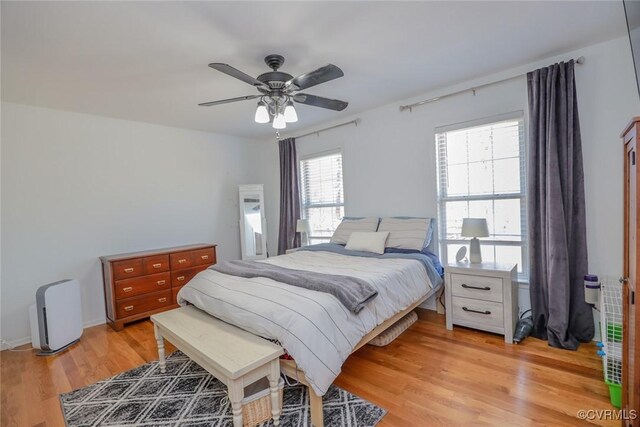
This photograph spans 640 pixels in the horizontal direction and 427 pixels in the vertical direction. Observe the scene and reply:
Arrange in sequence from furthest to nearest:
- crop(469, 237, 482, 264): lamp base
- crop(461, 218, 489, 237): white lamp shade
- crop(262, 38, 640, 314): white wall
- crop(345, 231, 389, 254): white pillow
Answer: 1. crop(345, 231, 389, 254): white pillow
2. crop(469, 237, 482, 264): lamp base
3. crop(461, 218, 489, 237): white lamp shade
4. crop(262, 38, 640, 314): white wall

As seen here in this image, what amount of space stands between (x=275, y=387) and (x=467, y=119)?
3030 mm

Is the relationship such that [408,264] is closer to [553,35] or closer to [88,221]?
[553,35]

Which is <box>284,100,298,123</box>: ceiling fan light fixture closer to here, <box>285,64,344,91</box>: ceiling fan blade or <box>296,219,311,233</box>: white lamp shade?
<box>285,64,344,91</box>: ceiling fan blade

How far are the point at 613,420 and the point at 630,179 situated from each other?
1376 mm

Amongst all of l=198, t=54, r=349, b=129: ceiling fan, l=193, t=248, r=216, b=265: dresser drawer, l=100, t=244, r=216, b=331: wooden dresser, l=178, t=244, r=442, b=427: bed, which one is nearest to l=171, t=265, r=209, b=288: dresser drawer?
l=100, t=244, r=216, b=331: wooden dresser

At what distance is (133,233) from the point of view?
389 centimetres

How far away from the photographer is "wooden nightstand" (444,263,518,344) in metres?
2.59

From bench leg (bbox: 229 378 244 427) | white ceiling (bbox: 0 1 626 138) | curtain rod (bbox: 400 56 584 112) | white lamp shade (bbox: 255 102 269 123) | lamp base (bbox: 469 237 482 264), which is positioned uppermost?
white ceiling (bbox: 0 1 626 138)

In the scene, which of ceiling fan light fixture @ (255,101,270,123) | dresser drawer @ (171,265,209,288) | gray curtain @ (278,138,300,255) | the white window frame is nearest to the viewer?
ceiling fan light fixture @ (255,101,270,123)

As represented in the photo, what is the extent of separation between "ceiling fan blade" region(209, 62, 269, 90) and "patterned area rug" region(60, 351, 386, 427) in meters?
2.17

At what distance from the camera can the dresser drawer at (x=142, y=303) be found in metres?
3.39

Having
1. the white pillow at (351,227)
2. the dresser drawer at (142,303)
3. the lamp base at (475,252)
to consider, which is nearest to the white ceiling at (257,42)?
the white pillow at (351,227)

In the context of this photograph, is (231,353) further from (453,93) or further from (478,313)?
(453,93)

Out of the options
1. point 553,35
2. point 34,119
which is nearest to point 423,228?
point 553,35
